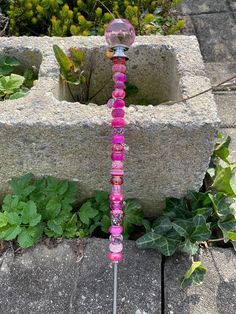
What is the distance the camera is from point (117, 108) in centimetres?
161

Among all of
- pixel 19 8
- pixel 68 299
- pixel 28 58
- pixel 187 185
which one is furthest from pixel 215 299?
pixel 19 8

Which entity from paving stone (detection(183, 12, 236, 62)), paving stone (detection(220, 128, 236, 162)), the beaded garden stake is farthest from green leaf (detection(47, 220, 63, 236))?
paving stone (detection(183, 12, 236, 62))

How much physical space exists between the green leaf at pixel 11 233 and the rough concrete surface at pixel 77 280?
0.35 ft

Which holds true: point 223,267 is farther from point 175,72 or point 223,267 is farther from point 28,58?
point 28,58

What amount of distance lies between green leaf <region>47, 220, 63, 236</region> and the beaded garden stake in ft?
1.12

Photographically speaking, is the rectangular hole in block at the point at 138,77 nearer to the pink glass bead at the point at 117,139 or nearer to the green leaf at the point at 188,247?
the pink glass bead at the point at 117,139

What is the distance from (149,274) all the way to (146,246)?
4.7 inches

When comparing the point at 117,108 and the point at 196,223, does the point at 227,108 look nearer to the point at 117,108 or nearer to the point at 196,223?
the point at 196,223

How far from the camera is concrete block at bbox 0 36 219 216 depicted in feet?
5.63

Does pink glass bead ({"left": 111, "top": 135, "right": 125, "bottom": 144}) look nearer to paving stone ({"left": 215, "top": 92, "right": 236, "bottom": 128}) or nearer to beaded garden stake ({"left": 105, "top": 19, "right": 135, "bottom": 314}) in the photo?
beaded garden stake ({"left": 105, "top": 19, "right": 135, "bottom": 314})

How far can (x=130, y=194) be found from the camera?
2.00m

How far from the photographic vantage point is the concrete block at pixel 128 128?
1.71 metres

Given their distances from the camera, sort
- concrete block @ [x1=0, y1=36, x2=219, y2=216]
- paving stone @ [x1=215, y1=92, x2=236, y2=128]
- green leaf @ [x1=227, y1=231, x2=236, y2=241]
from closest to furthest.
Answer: concrete block @ [x1=0, y1=36, x2=219, y2=216] < green leaf @ [x1=227, y1=231, x2=236, y2=241] < paving stone @ [x1=215, y1=92, x2=236, y2=128]

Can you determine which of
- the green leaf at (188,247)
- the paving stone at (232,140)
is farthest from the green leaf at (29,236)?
the paving stone at (232,140)
